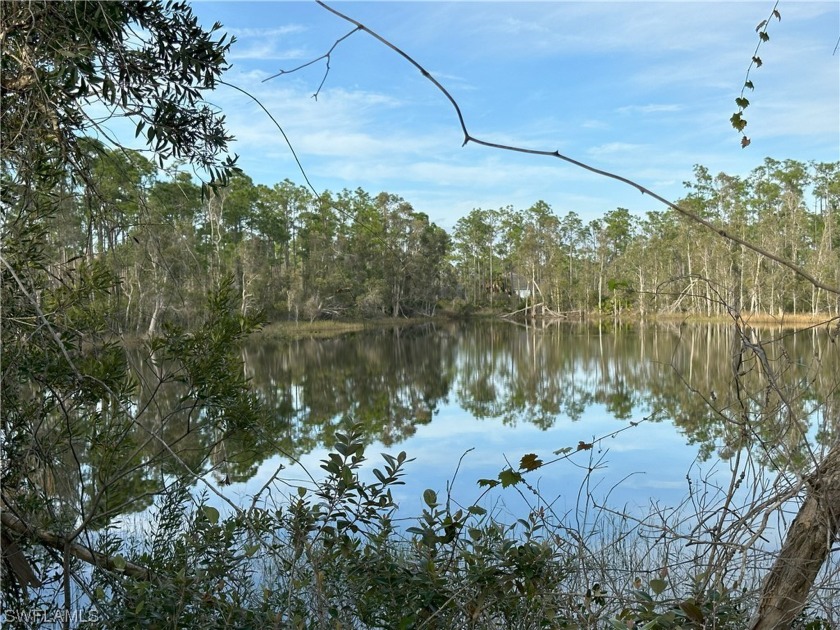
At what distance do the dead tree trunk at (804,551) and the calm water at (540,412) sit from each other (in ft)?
0.25

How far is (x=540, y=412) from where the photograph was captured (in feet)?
40.3

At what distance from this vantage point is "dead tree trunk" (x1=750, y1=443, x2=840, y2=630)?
141 cm

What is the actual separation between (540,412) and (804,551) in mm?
10958

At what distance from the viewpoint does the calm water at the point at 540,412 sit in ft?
6.94

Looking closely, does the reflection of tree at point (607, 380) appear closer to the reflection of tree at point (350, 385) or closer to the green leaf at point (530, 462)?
the reflection of tree at point (350, 385)

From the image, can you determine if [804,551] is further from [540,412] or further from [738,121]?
[540,412]

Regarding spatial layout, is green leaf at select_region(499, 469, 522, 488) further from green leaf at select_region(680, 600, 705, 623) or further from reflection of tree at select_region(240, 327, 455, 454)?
reflection of tree at select_region(240, 327, 455, 454)

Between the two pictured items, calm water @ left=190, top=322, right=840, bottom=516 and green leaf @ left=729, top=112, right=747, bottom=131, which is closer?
green leaf @ left=729, top=112, right=747, bottom=131

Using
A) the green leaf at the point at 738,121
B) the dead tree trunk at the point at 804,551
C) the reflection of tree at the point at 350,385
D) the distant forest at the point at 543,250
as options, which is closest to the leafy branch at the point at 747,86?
the green leaf at the point at 738,121

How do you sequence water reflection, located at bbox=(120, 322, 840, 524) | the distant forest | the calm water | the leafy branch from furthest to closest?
1. the distant forest
2. water reflection, located at bbox=(120, 322, 840, 524)
3. the calm water
4. the leafy branch

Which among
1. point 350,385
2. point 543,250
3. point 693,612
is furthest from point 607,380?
point 543,250

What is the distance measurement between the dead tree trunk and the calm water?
0.08m

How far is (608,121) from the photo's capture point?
1.63 m

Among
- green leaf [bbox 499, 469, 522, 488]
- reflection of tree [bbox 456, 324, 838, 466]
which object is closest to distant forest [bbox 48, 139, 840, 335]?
reflection of tree [bbox 456, 324, 838, 466]
